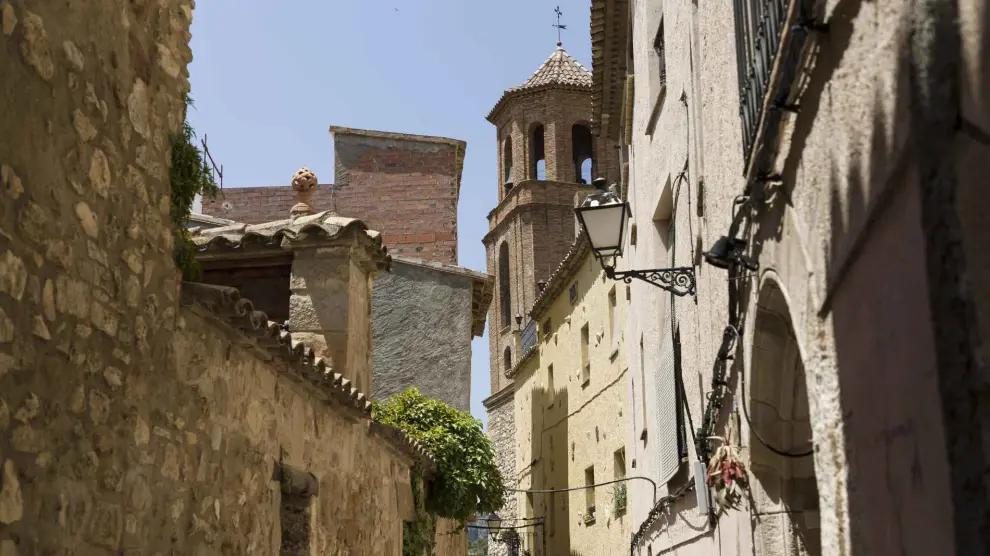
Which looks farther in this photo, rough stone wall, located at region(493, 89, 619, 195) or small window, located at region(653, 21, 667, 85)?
rough stone wall, located at region(493, 89, 619, 195)

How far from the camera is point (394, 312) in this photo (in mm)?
17922

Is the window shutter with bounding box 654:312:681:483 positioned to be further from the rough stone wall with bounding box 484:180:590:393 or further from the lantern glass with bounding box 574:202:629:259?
the rough stone wall with bounding box 484:180:590:393

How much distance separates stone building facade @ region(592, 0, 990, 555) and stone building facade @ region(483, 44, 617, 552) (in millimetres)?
34053

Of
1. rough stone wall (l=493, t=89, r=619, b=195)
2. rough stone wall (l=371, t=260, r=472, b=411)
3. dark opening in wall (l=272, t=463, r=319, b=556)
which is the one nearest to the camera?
dark opening in wall (l=272, t=463, r=319, b=556)

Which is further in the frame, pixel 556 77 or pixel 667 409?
pixel 556 77

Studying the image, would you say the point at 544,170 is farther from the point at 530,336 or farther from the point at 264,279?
the point at 264,279

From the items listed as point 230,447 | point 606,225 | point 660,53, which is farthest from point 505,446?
point 230,447

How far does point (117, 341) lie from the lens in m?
4.61

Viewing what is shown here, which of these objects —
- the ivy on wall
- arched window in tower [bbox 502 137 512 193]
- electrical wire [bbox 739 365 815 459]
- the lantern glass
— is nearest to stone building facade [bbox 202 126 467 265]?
the ivy on wall

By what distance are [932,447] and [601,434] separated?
18933 millimetres

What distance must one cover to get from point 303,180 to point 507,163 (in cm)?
3153

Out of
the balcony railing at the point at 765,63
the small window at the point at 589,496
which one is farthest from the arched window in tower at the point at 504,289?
the balcony railing at the point at 765,63

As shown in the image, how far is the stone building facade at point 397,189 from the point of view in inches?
773

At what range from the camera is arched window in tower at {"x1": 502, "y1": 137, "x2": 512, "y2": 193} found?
4334cm
